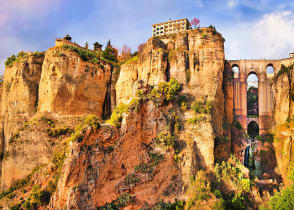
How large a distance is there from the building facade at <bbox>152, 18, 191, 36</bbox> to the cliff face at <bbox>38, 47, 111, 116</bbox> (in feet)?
42.1

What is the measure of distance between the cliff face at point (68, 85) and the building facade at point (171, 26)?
42.1ft

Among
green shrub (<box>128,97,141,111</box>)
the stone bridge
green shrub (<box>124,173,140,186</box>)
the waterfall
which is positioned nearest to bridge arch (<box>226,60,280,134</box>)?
the stone bridge

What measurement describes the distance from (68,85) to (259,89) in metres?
21.4

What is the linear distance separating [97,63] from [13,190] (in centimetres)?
1473

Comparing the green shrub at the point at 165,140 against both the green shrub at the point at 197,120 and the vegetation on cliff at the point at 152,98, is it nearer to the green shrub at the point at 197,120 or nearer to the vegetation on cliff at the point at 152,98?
the green shrub at the point at 197,120

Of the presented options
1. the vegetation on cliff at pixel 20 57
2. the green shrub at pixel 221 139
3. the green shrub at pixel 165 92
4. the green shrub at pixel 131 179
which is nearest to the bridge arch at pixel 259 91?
the green shrub at pixel 221 139

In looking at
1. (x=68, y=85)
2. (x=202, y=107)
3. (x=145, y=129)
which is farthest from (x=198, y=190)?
(x=68, y=85)

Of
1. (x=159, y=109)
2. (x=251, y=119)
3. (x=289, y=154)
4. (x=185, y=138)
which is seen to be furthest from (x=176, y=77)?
(x=289, y=154)

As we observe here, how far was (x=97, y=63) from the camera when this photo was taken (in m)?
29.5

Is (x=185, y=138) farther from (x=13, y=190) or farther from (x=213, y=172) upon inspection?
(x=13, y=190)

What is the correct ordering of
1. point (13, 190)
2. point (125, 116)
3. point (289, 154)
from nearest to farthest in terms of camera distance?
1. point (125, 116)
2. point (13, 190)
3. point (289, 154)

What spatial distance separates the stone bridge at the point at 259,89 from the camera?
30641 millimetres

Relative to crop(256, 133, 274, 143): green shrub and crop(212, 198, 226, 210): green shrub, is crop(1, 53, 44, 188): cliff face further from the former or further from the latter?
crop(256, 133, 274, 143): green shrub

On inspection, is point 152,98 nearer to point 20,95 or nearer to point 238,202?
point 238,202
